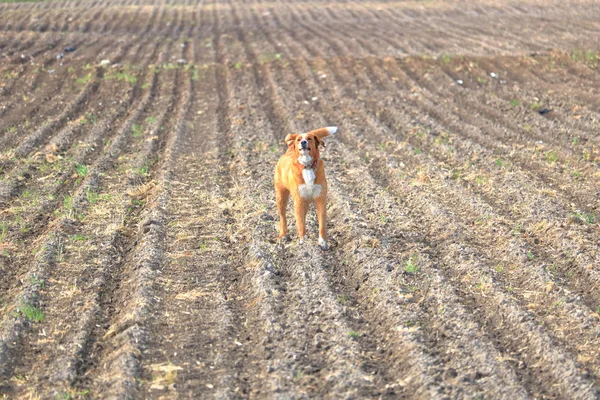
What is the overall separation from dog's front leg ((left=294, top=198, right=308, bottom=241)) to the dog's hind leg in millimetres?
303

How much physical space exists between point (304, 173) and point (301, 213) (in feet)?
1.86

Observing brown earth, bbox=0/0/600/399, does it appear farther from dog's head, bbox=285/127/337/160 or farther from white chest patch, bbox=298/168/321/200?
dog's head, bbox=285/127/337/160

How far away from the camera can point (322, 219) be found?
792 centimetres

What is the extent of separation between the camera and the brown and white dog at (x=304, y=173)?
7297mm

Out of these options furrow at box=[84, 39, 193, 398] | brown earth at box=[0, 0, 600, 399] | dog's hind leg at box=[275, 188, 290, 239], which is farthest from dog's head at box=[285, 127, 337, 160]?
furrow at box=[84, 39, 193, 398]

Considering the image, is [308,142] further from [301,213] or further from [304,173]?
[301,213]

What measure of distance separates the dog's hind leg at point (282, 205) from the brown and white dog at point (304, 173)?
11 mm

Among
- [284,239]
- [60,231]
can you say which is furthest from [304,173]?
[60,231]

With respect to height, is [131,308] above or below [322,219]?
below

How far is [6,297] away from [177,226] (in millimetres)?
2328

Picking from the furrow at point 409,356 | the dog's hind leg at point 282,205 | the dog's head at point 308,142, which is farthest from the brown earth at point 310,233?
the dog's head at point 308,142

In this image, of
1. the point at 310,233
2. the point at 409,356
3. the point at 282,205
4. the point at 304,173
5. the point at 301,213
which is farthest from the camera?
the point at 310,233

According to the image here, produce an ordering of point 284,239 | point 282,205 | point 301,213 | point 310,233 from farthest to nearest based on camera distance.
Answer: point 310,233 < point 284,239 < point 282,205 < point 301,213

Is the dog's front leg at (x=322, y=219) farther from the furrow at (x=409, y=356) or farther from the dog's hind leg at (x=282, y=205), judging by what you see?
the furrow at (x=409, y=356)
